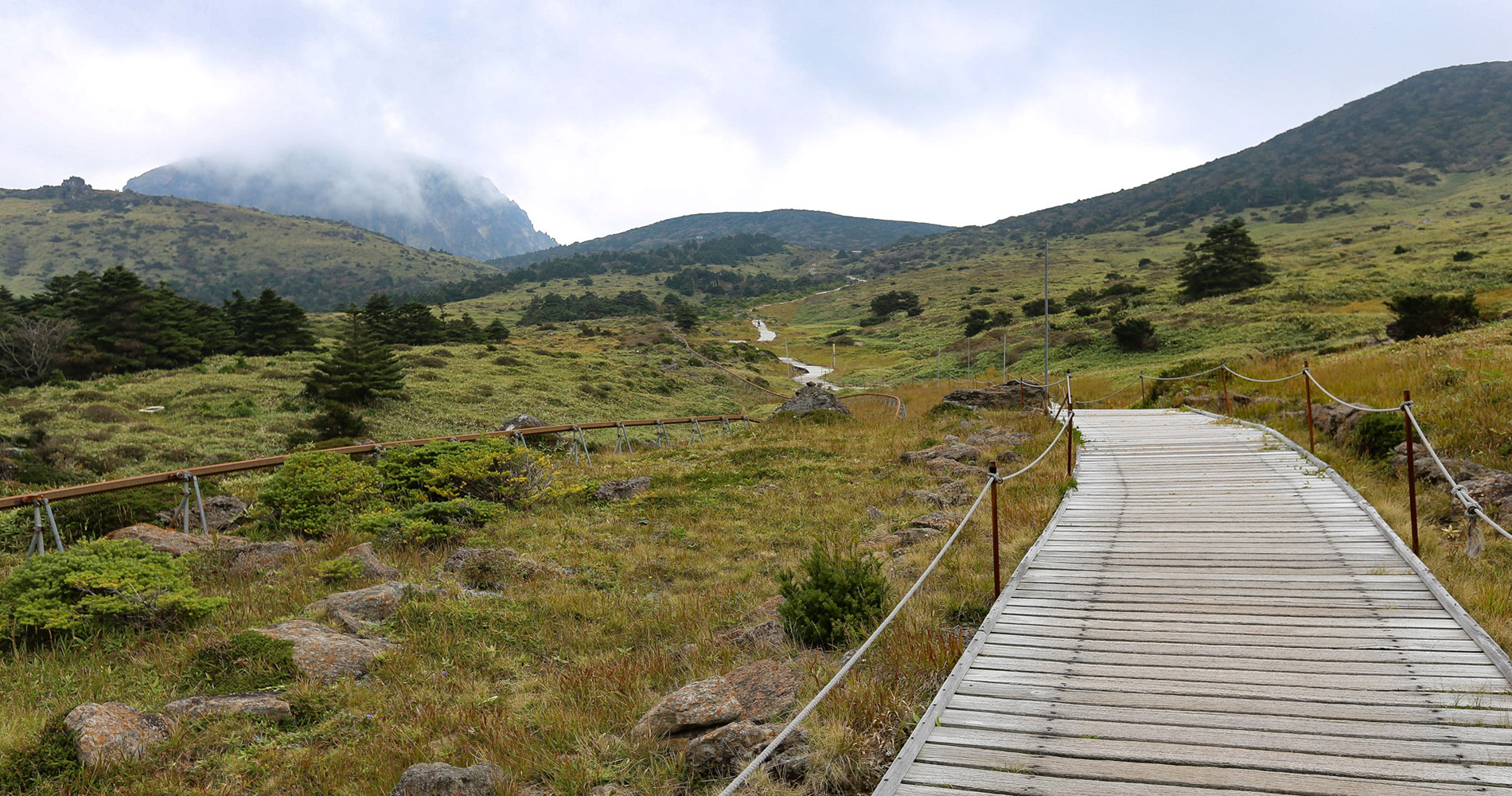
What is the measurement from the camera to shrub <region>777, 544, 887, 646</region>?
19.9 feet

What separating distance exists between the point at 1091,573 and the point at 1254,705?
2601mm

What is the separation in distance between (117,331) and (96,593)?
36303 mm

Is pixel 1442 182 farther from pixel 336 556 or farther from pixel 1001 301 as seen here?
pixel 336 556

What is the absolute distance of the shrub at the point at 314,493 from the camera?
35.4 feet

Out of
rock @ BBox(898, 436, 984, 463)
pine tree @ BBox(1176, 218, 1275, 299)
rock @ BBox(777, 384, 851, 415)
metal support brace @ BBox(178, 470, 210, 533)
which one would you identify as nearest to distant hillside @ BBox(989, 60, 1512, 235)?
pine tree @ BBox(1176, 218, 1275, 299)

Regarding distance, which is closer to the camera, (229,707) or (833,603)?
(229,707)

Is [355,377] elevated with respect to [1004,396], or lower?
elevated

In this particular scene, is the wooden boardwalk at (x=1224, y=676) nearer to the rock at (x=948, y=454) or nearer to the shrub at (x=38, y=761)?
the shrub at (x=38, y=761)

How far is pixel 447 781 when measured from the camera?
12.9 ft

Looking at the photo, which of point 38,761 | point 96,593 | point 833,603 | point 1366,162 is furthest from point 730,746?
point 1366,162

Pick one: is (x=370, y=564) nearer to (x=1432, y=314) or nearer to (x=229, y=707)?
(x=229, y=707)

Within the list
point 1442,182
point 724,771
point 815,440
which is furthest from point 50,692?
point 1442,182

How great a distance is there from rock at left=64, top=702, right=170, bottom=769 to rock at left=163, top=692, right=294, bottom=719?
160mm

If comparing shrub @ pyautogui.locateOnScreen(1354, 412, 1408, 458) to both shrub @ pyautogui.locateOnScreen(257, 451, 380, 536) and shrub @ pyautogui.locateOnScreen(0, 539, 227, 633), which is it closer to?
shrub @ pyautogui.locateOnScreen(0, 539, 227, 633)
